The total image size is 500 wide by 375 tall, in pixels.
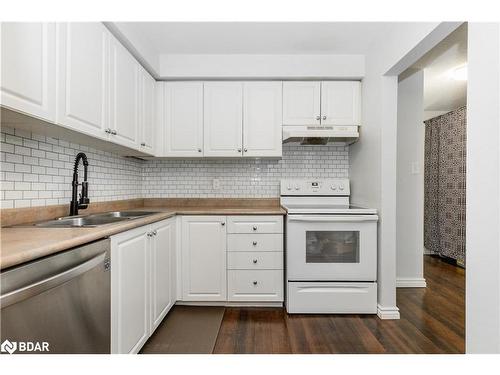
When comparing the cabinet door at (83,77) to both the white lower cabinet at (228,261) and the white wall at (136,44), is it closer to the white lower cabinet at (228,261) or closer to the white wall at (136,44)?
the white wall at (136,44)

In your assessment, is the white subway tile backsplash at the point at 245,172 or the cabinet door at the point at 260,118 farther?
the white subway tile backsplash at the point at 245,172

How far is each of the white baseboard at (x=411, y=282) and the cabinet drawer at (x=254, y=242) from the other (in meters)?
1.56

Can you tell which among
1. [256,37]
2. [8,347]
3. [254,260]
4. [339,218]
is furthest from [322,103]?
[8,347]

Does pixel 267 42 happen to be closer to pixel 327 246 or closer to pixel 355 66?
pixel 355 66

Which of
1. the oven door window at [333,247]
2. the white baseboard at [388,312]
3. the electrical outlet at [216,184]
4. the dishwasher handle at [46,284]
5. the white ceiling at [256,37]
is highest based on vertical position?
the white ceiling at [256,37]

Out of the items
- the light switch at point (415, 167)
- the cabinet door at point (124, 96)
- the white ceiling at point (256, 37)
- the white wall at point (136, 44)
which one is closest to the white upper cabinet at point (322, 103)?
the white ceiling at point (256, 37)

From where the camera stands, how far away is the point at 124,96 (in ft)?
7.04

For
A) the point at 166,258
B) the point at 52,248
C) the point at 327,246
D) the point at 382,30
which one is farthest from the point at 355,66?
the point at 52,248

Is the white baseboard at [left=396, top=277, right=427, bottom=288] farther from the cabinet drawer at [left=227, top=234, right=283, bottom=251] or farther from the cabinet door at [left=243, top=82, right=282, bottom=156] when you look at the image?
the cabinet door at [left=243, top=82, right=282, bottom=156]

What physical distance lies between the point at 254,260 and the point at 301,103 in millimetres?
1587

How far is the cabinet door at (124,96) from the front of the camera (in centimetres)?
198

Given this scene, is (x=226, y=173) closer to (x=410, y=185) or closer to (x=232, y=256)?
(x=232, y=256)

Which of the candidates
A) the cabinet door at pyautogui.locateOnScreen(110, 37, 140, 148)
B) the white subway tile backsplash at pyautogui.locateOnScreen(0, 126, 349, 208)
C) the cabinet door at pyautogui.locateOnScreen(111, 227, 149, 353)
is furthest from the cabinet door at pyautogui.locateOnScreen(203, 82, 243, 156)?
the cabinet door at pyautogui.locateOnScreen(111, 227, 149, 353)

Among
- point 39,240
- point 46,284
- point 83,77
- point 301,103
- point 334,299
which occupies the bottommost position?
point 334,299
